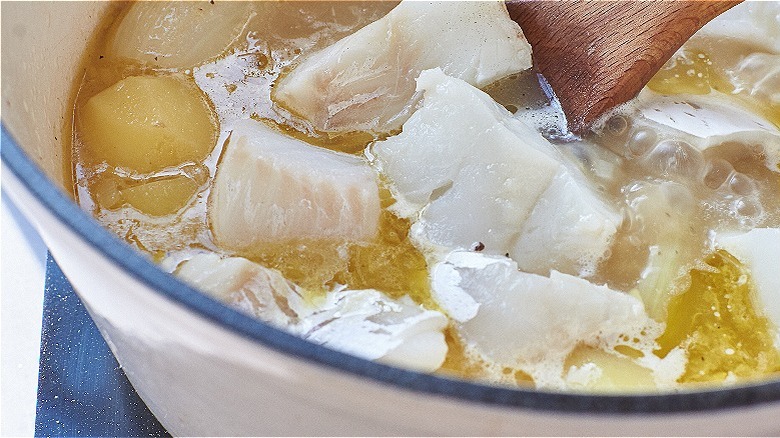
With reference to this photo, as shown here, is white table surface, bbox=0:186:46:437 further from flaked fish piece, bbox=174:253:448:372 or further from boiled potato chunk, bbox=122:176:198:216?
flaked fish piece, bbox=174:253:448:372

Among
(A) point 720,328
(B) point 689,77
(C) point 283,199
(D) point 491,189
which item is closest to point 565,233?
(D) point 491,189

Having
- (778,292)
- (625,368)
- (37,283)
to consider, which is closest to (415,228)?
(625,368)

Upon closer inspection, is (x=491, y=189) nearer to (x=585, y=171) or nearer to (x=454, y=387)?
(x=585, y=171)

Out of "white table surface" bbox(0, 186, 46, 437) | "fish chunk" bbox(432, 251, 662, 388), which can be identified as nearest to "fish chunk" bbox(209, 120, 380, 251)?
"fish chunk" bbox(432, 251, 662, 388)

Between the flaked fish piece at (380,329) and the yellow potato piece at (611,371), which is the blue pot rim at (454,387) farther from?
the yellow potato piece at (611,371)

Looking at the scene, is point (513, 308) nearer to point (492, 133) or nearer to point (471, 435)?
point (492, 133)

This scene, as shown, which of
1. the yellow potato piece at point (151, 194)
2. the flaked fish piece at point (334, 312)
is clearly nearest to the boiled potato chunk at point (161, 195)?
the yellow potato piece at point (151, 194)
